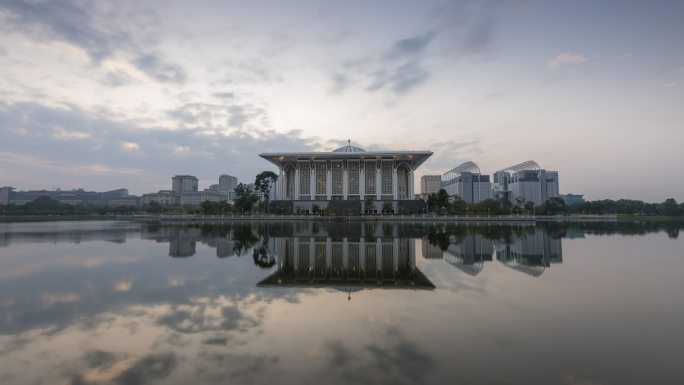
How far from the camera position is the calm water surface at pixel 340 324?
4.83m

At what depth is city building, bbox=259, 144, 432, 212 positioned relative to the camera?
80.4 m

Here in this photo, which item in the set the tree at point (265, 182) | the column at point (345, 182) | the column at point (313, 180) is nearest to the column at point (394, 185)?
the column at point (345, 182)

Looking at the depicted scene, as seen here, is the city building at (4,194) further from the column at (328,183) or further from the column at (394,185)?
the column at (394,185)

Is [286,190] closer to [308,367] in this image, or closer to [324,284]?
[324,284]

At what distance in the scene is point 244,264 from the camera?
1401 cm

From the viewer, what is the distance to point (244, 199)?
76.5 metres

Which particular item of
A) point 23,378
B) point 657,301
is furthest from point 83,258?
point 657,301

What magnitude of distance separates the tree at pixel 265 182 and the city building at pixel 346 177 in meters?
4.11

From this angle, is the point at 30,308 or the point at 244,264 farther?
the point at 244,264

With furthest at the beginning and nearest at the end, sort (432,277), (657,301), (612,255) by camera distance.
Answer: (612,255) → (432,277) → (657,301)

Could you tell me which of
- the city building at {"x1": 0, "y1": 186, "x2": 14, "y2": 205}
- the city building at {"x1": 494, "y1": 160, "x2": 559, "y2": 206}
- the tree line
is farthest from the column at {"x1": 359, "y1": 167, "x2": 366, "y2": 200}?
the city building at {"x1": 0, "y1": 186, "x2": 14, "y2": 205}

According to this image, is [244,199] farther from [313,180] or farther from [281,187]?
[313,180]

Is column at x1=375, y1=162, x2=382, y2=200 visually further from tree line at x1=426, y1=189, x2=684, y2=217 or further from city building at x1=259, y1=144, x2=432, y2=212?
tree line at x1=426, y1=189, x2=684, y2=217

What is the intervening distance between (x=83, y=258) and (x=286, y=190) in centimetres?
7069
